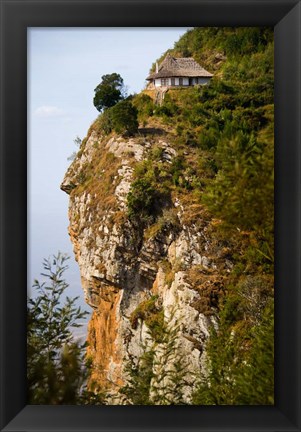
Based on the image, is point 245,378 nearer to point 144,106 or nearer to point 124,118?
point 124,118

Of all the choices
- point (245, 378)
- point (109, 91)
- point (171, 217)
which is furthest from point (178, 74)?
point (245, 378)

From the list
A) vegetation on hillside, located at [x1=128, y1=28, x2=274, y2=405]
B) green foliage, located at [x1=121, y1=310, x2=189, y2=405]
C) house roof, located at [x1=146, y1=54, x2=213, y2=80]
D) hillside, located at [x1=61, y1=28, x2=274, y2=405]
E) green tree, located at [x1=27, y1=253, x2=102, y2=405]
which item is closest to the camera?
green tree, located at [x1=27, y1=253, x2=102, y2=405]

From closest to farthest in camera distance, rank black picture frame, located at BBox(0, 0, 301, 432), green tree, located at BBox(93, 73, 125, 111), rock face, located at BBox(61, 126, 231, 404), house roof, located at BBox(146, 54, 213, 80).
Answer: black picture frame, located at BBox(0, 0, 301, 432)
rock face, located at BBox(61, 126, 231, 404)
green tree, located at BBox(93, 73, 125, 111)
house roof, located at BBox(146, 54, 213, 80)

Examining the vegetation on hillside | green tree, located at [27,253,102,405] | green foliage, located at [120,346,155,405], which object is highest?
the vegetation on hillside

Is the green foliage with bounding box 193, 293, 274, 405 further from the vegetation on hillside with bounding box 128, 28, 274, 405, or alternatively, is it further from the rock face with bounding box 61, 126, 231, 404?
the rock face with bounding box 61, 126, 231, 404

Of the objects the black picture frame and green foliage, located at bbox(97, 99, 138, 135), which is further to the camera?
green foliage, located at bbox(97, 99, 138, 135)

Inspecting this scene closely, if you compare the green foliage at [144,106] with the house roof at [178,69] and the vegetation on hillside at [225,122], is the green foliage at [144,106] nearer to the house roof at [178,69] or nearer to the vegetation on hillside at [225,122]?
the vegetation on hillside at [225,122]

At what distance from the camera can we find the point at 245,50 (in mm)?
9352

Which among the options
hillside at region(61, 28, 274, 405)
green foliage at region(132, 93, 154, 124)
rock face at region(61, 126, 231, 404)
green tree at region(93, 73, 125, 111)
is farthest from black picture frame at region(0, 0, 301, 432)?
green foliage at region(132, 93, 154, 124)

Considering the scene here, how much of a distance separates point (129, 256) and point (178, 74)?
2893 mm

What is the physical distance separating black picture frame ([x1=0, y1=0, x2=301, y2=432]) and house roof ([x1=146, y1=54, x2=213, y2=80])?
7827 mm

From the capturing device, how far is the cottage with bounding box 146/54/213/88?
9188mm

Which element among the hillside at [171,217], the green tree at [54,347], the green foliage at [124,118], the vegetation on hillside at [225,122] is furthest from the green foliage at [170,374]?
the green foliage at [124,118]
